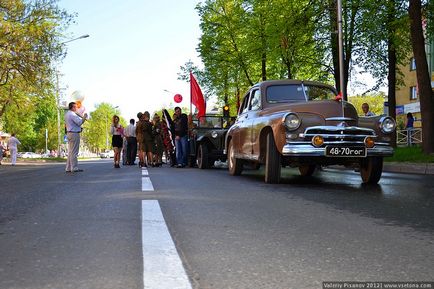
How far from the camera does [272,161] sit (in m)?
8.28

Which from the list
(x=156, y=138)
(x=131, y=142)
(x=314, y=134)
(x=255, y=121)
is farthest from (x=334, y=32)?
(x=314, y=134)

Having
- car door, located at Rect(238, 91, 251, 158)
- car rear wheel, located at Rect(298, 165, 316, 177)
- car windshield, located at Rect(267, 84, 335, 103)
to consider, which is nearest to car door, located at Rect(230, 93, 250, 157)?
car door, located at Rect(238, 91, 251, 158)

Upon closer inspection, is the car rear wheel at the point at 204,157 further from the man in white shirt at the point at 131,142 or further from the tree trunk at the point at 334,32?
the tree trunk at the point at 334,32

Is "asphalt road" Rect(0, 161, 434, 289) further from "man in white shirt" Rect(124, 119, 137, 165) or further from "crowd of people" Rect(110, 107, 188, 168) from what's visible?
"man in white shirt" Rect(124, 119, 137, 165)

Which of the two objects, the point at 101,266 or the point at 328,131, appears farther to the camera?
the point at 328,131

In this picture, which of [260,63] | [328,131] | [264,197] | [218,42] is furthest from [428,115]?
[218,42]

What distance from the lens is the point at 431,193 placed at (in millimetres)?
7055

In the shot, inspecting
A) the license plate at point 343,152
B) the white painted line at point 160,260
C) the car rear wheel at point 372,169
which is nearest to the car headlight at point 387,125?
the car rear wheel at point 372,169

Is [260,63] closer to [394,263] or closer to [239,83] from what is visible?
[239,83]

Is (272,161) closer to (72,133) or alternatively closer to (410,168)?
(410,168)

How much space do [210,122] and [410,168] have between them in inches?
247

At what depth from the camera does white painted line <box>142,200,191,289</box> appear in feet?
8.14

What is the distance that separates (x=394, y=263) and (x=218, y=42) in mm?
31700

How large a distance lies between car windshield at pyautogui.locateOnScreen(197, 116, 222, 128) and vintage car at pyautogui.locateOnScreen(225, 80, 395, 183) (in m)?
6.44
